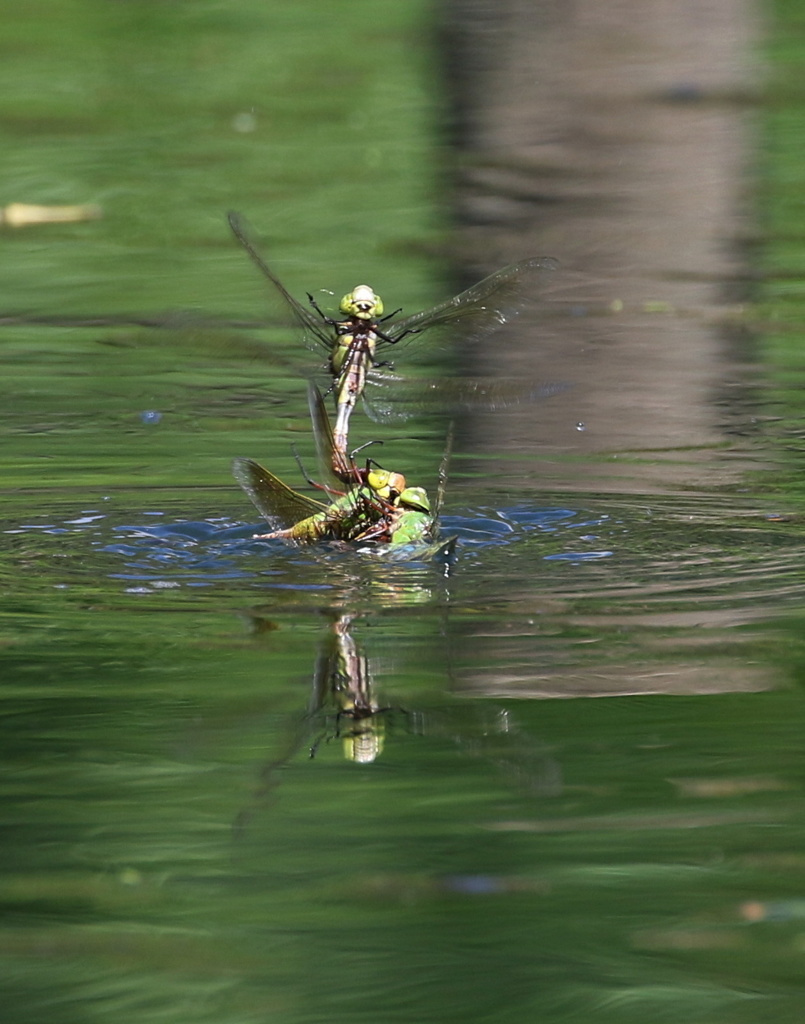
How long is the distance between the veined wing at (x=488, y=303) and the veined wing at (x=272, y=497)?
1.31 ft

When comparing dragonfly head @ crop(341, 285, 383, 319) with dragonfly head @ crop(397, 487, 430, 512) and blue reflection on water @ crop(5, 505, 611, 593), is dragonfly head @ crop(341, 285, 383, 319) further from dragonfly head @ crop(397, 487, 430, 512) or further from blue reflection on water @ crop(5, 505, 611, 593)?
blue reflection on water @ crop(5, 505, 611, 593)

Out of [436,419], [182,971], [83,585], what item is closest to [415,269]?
[436,419]

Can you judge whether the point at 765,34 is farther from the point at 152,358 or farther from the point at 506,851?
the point at 506,851

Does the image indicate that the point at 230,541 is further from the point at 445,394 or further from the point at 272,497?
the point at 445,394

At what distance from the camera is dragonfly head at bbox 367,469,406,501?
4.66 metres

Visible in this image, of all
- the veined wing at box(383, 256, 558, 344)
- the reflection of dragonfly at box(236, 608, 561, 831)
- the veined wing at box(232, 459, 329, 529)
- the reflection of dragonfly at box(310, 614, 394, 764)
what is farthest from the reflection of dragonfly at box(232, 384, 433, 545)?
the reflection of dragonfly at box(236, 608, 561, 831)

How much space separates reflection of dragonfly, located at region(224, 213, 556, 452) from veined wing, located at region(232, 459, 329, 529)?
0.18m

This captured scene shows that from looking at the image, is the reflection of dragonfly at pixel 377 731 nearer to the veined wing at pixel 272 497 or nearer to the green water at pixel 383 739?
the green water at pixel 383 739

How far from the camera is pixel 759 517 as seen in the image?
511 cm

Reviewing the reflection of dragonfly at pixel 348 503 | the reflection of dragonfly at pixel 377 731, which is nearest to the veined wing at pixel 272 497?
the reflection of dragonfly at pixel 348 503

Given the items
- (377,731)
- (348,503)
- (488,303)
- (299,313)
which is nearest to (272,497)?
(348,503)

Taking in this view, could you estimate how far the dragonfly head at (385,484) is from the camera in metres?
4.66

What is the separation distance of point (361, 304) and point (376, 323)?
96 millimetres

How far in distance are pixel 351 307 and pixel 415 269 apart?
4.85 m
